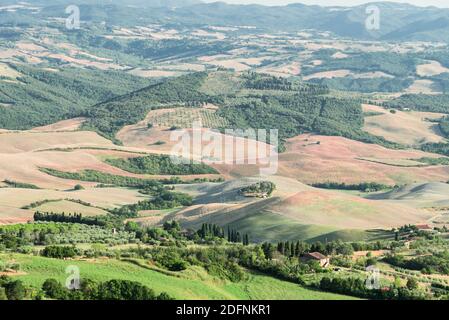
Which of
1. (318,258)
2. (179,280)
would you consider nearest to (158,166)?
→ (318,258)

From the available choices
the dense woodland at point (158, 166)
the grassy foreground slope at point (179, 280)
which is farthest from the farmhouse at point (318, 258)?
the dense woodland at point (158, 166)

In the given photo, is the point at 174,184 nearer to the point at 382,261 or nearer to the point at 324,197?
the point at 324,197

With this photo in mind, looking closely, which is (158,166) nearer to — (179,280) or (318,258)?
(318,258)

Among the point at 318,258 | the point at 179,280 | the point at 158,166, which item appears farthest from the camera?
the point at 158,166

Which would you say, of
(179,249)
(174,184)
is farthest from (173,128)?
(179,249)

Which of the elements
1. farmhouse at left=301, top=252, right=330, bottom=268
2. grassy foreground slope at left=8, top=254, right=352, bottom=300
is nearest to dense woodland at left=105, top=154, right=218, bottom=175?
farmhouse at left=301, top=252, right=330, bottom=268

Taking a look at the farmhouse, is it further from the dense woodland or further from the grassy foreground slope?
the dense woodland
